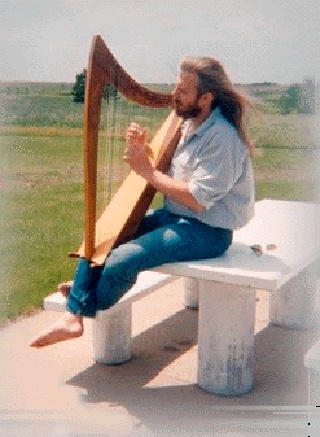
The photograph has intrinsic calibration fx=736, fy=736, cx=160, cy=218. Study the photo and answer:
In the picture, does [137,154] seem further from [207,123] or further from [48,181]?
[48,181]

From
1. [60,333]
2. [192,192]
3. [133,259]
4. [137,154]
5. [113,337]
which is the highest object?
[137,154]

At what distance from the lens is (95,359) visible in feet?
11.1

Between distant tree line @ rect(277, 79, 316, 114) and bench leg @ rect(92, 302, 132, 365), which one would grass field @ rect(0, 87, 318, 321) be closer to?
distant tree line @ rect(277, 79, 316, 114)

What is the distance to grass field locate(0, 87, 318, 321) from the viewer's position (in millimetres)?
4699

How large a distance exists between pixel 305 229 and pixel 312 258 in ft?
1.49

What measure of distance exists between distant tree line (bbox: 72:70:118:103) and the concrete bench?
70 centimetres

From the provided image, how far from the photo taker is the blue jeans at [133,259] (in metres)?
2.85

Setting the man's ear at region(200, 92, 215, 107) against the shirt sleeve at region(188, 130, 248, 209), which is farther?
the man's ear at region(200, 92, 215, 107)

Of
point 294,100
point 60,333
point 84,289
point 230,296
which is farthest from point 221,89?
point 294,100

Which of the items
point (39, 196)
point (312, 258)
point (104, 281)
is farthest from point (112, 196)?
point (39, 196)

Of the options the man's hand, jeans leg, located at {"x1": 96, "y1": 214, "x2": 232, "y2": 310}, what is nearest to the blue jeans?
jeans leg, located at {"x1": 96, "y1": 214, "x2": 232, "y2": 310}

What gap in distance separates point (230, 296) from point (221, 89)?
0.84 m

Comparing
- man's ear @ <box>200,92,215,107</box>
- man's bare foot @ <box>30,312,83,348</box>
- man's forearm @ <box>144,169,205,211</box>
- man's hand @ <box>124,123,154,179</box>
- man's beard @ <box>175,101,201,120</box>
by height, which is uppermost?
man's ear @ <box>200,92,215,107</box>

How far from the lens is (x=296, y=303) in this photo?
3.82m
